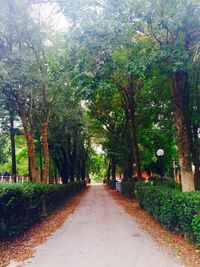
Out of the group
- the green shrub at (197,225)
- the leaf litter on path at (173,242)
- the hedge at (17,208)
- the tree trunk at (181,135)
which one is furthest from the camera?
the tree trunk at (181,135)

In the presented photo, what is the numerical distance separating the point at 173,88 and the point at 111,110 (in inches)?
855

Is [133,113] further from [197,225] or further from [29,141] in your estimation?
[197,225]

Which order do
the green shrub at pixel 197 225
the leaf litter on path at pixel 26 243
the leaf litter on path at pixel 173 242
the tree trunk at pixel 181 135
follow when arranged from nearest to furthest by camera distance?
the leaf litter on path at pixel 173 242 → the green shrub at pixel 197 225 → the leaf litter on path at pixel 26 243 → the tree trunk at pixel 181 135

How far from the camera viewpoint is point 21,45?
1856cm

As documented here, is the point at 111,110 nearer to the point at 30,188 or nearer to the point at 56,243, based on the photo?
the point at 30,188

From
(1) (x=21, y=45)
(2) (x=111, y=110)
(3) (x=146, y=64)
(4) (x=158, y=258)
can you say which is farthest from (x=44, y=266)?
(2) (x=111, y=110)

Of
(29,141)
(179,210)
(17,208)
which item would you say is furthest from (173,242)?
(29,141)

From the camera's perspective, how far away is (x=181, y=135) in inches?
521

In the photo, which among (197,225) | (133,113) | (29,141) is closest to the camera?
(197,225)

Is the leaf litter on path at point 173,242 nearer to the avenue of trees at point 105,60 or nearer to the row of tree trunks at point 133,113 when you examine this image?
the avenue of trees at point 105,60

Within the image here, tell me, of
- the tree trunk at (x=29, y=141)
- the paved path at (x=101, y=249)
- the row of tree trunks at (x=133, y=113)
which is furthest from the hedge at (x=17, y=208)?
the row of tree trunks at (x=133, y=113)

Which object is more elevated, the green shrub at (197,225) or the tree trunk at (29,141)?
the tree trunk at (29,141)

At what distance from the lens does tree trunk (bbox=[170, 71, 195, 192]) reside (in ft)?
42.6

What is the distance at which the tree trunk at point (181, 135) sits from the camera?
13.0m
